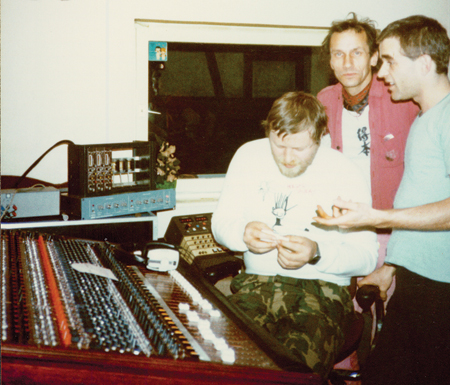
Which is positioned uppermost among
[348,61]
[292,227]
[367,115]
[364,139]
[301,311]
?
[348,61]

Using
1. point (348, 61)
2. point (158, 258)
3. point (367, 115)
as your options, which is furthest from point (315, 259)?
point (348, 61)

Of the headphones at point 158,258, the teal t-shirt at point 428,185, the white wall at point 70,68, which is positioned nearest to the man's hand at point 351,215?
the teal t-shirt at point 428,185

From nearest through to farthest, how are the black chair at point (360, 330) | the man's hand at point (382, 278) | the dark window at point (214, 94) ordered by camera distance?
the black chair at point (360, 330) < the man's hand at point (382, 278) < the dark window at point (214, 94)

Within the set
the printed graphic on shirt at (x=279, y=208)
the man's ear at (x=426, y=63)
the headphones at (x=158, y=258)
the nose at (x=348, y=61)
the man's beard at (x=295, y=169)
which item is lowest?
the headphones at (x=158, y=258)

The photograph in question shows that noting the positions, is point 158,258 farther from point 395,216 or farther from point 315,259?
point 395,216

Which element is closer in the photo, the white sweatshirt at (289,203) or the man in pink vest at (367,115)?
the white sweatshirt at (289,203)

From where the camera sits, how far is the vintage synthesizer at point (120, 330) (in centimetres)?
78

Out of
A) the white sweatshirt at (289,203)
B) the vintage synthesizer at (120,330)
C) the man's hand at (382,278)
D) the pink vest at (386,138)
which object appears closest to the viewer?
the vintage synthesizer at (120,330)

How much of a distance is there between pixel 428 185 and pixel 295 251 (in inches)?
23.0

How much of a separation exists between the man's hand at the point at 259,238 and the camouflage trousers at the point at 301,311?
0.19 m

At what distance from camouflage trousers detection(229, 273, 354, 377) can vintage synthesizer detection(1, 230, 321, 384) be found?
37 centimetres

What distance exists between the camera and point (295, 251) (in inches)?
61.6

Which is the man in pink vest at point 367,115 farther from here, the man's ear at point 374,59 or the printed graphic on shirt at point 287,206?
the printed graphic on shirt at point 287,206

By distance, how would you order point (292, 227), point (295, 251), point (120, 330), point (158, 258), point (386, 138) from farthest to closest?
point (386, 138), point (292, 227), point (295, 251), point (158, 258), point (120, 330)
